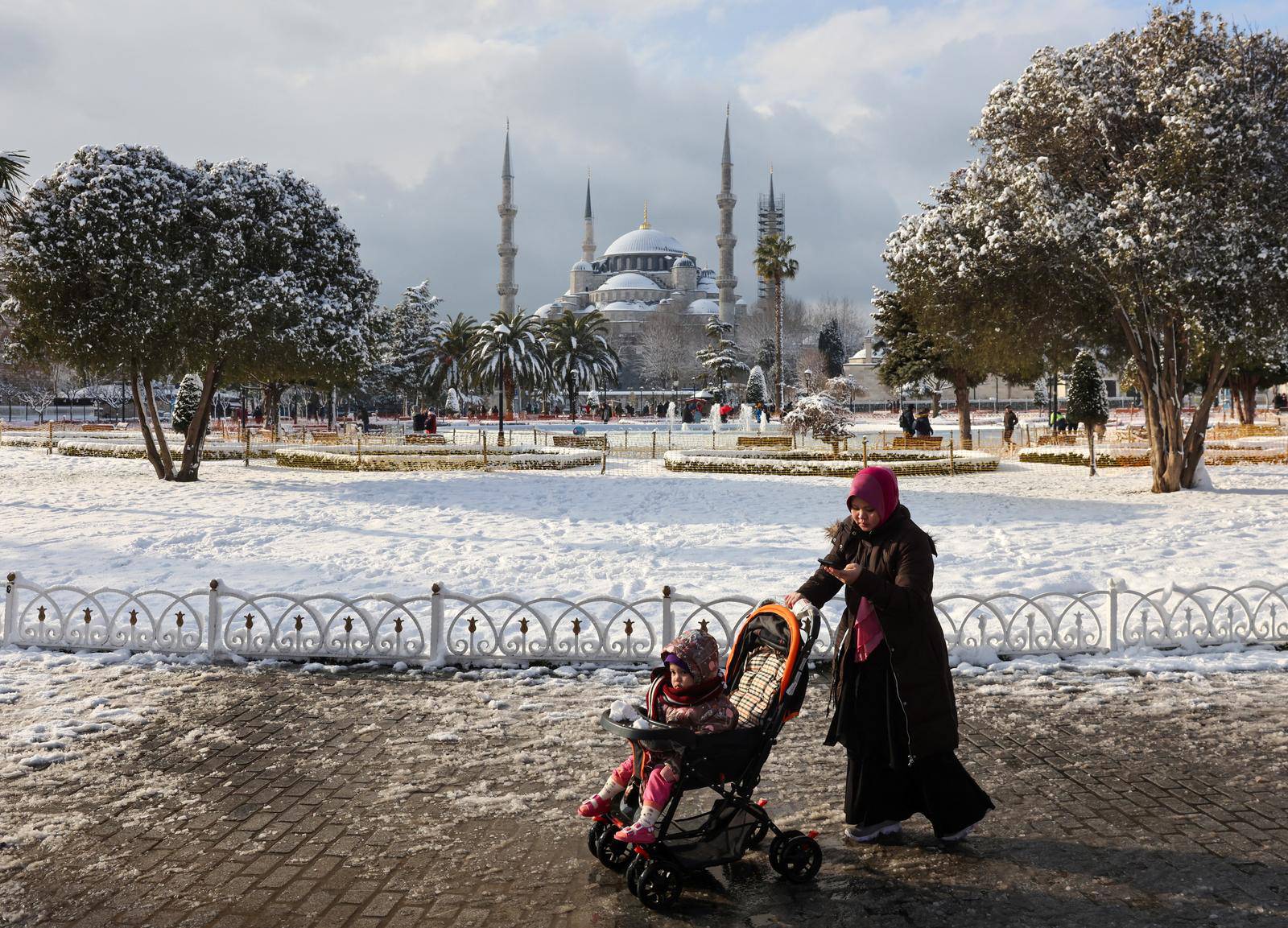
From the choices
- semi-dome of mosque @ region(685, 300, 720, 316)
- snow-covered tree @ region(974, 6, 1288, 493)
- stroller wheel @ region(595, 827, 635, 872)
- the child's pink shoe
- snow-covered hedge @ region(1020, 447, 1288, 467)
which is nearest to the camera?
the child's pink shoe

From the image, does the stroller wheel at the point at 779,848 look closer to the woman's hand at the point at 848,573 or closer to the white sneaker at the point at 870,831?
the white sneaker at the point at 870,831

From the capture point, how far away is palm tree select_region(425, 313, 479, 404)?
5356 centimetres

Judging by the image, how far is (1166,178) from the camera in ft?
51.2

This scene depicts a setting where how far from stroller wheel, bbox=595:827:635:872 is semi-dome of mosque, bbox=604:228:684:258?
117805mm


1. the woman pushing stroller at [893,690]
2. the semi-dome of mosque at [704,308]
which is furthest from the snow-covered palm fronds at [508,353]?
the semi-dome of mosque at [704,308]

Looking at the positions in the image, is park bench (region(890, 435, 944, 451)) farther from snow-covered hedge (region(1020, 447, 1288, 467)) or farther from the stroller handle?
the stroller handle

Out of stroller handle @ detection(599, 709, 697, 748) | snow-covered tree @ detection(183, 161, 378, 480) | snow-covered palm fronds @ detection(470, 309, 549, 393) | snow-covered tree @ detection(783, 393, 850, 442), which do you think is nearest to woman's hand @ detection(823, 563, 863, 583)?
stroller handle @ detection(599, 709, 697, 748)

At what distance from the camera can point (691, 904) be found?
377 centimetres

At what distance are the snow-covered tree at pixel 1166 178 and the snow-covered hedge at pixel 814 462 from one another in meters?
5.97

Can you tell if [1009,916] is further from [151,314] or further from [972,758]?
[151,314]

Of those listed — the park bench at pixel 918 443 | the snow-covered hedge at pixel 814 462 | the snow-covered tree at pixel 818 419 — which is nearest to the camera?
the snow-covered hedge at pixel 814 462

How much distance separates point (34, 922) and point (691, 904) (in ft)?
7.55

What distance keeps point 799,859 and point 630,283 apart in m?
110

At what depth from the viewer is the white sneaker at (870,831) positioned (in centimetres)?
423
